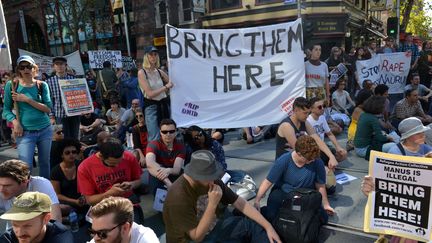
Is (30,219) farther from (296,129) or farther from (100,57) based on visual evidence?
(100,57)

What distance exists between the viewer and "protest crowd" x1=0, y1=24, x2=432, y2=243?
7.83 feet

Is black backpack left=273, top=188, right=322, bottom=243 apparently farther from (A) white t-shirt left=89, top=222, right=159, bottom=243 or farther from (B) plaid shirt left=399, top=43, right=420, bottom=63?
(B) plaid shirt left=399, top=43, right=420, bottom=63

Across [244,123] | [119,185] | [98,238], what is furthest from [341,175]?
[98,238]

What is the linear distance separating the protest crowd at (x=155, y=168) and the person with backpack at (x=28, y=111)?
1 centimetres

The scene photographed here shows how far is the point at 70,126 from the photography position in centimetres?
554

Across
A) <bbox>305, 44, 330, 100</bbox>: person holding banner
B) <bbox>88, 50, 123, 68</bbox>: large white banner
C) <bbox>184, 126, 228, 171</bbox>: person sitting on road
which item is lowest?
<bbox>184, 126, 228, 171</bbox>: person sitting on road

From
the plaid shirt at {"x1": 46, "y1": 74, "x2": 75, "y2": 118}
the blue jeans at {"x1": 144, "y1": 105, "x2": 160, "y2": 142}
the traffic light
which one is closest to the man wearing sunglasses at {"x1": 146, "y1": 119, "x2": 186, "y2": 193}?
the blue jeans at {"x1": 144, "y1": 105, "x2": 160, "y2": 142}

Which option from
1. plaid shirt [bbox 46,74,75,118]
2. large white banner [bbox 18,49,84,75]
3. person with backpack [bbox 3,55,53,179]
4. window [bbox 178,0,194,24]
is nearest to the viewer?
person with backpack [bbox 3,55,53,179]

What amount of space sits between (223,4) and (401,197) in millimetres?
17972

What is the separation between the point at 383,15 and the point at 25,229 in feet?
135

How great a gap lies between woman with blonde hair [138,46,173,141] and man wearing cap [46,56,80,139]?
126 cm

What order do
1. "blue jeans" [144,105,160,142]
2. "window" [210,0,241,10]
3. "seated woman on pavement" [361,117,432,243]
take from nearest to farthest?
"seated woman on pavement" [361,117,432,243] → "blue jeans" [144,105,160,142] → "window" [210,0,241,10]

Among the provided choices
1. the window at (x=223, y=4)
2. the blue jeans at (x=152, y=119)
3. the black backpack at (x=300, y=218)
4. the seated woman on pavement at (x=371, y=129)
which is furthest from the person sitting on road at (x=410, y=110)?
the window at (x=223, y=4)

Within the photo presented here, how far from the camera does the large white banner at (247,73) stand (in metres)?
5.10
